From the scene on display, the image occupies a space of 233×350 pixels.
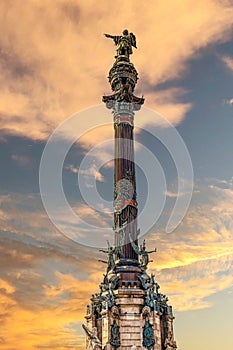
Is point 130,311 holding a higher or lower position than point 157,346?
higher

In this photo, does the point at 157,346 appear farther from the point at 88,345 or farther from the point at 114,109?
the point at 114,109

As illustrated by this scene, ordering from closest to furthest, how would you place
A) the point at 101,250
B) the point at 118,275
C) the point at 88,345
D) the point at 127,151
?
the point at 88,345
the point at 118,275
the point at 101,250
the point at 127,151

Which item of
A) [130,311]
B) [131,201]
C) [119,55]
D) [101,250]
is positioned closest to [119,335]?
[130,311]

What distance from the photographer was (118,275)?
154 ft

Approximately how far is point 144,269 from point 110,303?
19.3ft

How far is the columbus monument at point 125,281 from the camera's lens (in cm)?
4428

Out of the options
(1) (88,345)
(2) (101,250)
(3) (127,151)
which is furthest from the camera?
(3) (127,151)

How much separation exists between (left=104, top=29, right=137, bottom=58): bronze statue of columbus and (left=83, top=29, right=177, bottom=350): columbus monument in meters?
1.58

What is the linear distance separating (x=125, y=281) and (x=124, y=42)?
30182 mm

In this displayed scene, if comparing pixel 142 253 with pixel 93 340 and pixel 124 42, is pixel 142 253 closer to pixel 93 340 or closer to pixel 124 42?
pixel 93 340

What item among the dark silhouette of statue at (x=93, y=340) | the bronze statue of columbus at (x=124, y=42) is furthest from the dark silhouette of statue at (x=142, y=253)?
the bronze statue of columbus at (x=124, y=42)

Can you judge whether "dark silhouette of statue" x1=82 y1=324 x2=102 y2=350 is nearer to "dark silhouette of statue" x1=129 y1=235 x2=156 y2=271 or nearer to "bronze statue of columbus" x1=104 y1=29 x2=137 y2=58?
"dark silhouette of statue" x1=129 y1=235 x2=156 y2=271

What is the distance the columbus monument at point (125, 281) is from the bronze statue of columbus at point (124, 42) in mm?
1582

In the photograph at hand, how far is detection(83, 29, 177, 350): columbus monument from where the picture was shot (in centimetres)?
4428
